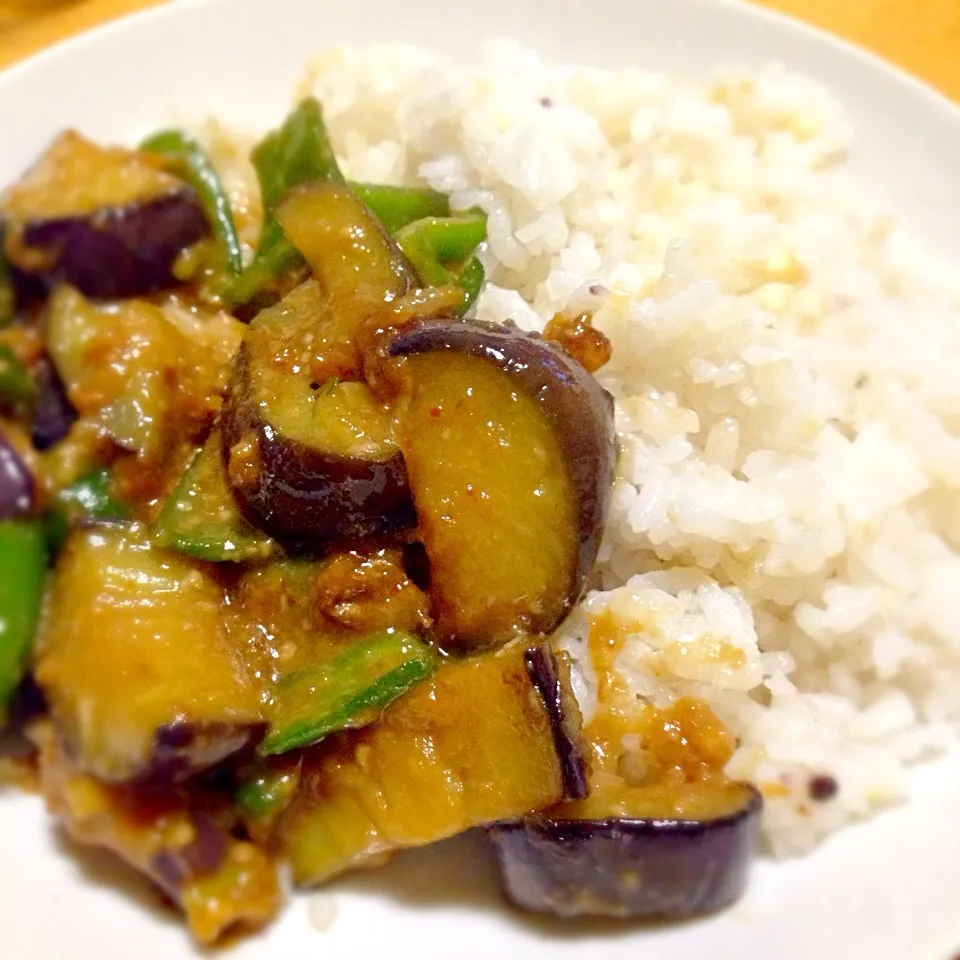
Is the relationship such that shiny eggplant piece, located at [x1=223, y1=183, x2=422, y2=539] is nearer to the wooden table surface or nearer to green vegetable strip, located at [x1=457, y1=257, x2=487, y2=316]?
green vegetable strip, located at [x1=457, y1=257, x2=487, y2=316]

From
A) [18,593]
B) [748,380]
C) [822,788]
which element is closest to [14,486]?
[18,593]

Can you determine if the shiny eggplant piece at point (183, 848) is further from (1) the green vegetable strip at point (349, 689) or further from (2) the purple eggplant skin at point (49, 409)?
(2) the purple eggplant skin at point (49, 409)

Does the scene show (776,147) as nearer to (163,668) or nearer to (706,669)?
(706,669)

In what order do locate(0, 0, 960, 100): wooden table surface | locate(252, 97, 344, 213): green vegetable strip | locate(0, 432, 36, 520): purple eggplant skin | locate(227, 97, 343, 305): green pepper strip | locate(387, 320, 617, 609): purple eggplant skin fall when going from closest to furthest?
locate(387, 320, 617, 609): purple eggplant skin
locate(0, 432, 36, 520): purple eggplant skin
locate(227, 97, 343, 305): green pepper strip
locate(252, 97, 344, 213): green vegetable strip
locate(0, 0, 960, 100): wooden table surface

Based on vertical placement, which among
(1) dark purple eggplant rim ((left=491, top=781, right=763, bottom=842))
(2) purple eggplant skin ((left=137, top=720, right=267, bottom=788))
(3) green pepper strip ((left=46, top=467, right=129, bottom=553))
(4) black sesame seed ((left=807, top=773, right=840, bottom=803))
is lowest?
(4) black sesame seed ((left=807, top=773, right=840, bottom=803))

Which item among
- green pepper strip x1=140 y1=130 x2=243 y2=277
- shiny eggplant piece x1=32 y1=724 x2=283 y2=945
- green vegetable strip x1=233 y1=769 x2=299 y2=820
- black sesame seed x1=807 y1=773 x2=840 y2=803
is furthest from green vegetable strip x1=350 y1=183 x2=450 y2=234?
black sesame seed x1=807 y1=773 x2=840 y2=803

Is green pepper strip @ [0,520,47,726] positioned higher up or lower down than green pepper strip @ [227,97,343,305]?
lower down

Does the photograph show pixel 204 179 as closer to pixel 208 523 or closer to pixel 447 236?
pixel 447 236
